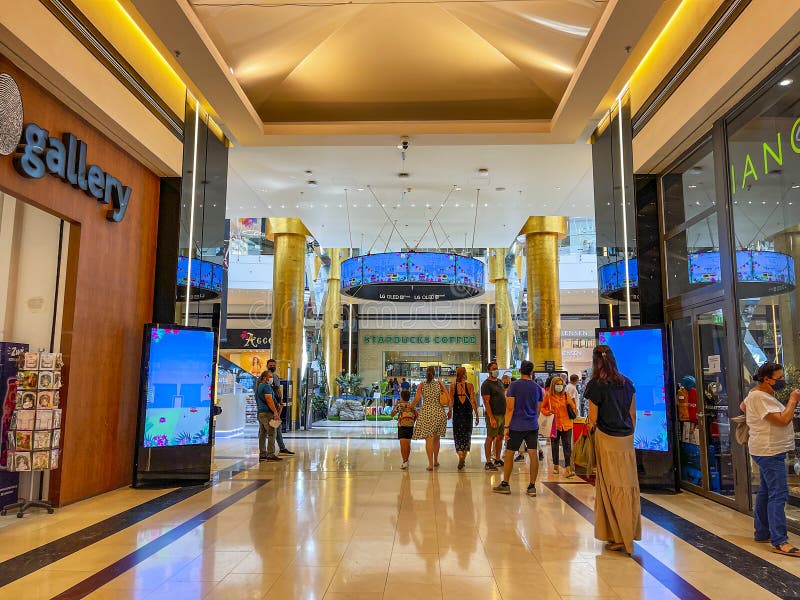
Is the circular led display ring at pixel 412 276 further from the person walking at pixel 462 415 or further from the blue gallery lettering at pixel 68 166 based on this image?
the blue gallery lettering at pixel 68 166

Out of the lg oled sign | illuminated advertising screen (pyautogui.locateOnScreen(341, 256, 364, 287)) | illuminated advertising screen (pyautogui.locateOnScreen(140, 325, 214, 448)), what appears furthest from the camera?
illuminated advertising screen (pyautogui.locateOnScreen(341, 256, 364, 287))

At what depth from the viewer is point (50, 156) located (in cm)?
530

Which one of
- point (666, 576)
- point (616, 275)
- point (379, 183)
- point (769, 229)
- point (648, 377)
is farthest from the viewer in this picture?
point (379, 183)

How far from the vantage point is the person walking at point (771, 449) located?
162 inches

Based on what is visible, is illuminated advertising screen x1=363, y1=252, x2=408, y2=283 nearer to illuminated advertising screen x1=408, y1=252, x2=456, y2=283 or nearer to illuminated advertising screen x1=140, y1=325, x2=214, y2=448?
illuminated advertising screen x1=408, y1=252, x2=456, y2=283

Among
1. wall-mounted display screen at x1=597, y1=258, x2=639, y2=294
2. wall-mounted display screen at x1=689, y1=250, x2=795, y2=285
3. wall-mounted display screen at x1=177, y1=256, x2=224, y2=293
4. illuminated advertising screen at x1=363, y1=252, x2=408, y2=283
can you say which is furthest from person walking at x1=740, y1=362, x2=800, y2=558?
illuminated advertising screen at x1=363, y1=252, x2=408, y2=283

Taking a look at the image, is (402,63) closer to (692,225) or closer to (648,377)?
(692,225)

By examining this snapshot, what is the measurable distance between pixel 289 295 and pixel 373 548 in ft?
40.6

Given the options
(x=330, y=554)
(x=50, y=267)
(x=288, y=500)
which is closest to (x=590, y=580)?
(x=330, y=554)

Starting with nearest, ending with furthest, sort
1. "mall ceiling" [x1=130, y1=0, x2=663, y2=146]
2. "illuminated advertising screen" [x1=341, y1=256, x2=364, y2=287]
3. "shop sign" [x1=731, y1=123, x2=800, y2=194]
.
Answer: "shop sign" [x1=731, y1=123, x2=800, y2=194]
"mall ceiling" [x1=130, y1=0, x2=663, y2=146]
"illuminated advertising screen" [x1=341, y1=256, x2=364, y2=287]

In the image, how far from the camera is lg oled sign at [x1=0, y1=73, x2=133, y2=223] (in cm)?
472

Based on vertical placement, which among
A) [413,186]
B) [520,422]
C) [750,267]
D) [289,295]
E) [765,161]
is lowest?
[520,422]

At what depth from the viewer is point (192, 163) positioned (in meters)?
7.82

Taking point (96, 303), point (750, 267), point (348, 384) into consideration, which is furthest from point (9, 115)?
point (348, 384)
